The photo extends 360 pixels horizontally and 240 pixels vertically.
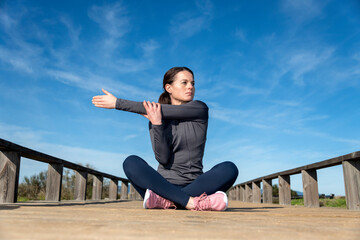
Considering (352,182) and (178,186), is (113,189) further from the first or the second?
(352,182)

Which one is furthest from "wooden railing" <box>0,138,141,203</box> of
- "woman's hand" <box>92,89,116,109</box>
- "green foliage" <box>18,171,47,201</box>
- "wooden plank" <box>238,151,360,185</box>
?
"green foliage" <box>18,171,47,201</box>

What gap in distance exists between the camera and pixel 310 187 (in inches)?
148

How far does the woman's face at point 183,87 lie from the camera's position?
2885 millimetres

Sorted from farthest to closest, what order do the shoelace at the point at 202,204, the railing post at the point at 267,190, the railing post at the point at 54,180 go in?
the railing post at the point at 267,190, the railing post at the point at 54,180, the shoelace at the point at 202,204

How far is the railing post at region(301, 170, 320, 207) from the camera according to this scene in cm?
375

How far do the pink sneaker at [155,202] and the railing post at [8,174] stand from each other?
1.68m

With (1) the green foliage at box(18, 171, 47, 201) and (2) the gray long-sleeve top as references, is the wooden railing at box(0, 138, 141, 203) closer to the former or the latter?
(2) the gray long-sleeve top

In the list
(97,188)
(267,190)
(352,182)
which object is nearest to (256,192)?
(267,190)

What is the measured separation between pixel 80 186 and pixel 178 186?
358 centimetres

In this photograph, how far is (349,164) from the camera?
2842 mm

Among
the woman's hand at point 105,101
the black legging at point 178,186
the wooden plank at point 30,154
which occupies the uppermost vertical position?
the woman's hand at point 105,101

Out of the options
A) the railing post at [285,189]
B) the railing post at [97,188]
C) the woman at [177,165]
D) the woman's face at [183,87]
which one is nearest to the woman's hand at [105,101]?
the woman at [177,165]

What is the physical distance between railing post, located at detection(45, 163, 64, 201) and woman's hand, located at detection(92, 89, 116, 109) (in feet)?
7.35

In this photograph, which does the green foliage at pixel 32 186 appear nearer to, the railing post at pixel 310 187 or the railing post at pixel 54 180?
the railing post at pixel 54 180
